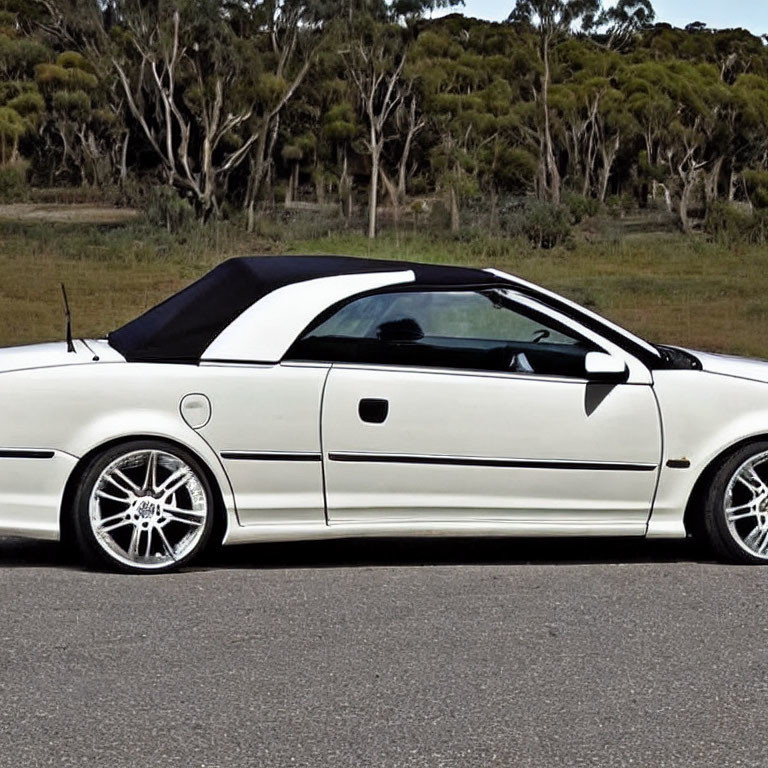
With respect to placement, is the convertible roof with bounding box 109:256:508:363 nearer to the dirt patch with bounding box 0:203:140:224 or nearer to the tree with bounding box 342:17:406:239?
the dirt patch with bounding box 0:203:140:224

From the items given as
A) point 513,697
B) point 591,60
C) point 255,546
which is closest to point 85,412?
point 255,546

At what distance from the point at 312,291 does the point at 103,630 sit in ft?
6.27

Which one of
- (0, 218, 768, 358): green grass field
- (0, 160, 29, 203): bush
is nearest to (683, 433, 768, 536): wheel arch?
(0, 218, 768, 358): green grass field

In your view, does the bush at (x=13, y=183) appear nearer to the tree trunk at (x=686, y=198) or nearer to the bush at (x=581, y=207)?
the bush at (x=581, y=207)

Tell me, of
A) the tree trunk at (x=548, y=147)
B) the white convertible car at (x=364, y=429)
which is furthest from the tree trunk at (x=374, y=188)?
the white convertible car at (x=364, y=429)

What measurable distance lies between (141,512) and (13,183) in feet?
103

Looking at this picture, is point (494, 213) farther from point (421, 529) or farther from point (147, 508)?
point (147, 508)

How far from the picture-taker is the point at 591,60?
4972 centimetres

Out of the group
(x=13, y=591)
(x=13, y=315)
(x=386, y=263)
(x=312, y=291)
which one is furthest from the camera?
(x=13, y=315)

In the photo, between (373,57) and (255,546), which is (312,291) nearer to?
(255,546)

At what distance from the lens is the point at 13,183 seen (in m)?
36.6

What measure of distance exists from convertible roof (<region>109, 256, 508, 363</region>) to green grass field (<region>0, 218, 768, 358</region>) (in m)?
16.6

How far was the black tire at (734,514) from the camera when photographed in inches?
271

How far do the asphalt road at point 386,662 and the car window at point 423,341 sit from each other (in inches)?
37.4
